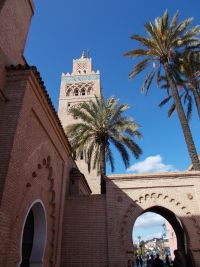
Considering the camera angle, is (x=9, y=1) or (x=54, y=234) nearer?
(x=9, y=1)

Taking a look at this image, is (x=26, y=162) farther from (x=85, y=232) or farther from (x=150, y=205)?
(x=150, y=205)

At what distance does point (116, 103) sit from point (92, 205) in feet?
27.8

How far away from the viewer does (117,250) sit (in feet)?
30.6

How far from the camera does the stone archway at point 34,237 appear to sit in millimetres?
7086

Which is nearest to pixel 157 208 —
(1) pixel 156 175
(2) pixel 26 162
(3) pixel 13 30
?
(1) pixel 156 175

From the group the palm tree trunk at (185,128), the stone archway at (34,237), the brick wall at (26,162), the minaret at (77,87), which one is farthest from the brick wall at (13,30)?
the minaret at (77,87)

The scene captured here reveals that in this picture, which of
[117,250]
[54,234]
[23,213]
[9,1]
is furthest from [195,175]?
[9,1]

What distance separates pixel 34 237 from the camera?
7441mm

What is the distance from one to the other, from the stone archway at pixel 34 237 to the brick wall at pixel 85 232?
2.46 m

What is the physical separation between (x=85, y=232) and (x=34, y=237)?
2876 mm

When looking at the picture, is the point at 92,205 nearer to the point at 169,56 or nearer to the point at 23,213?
the point at 23,213

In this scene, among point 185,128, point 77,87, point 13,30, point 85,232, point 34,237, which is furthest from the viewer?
point 77,87

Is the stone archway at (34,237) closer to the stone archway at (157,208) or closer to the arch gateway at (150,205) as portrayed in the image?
the arch gateway at (150,205)

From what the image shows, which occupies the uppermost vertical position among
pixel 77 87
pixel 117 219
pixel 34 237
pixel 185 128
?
pixel 77 87
